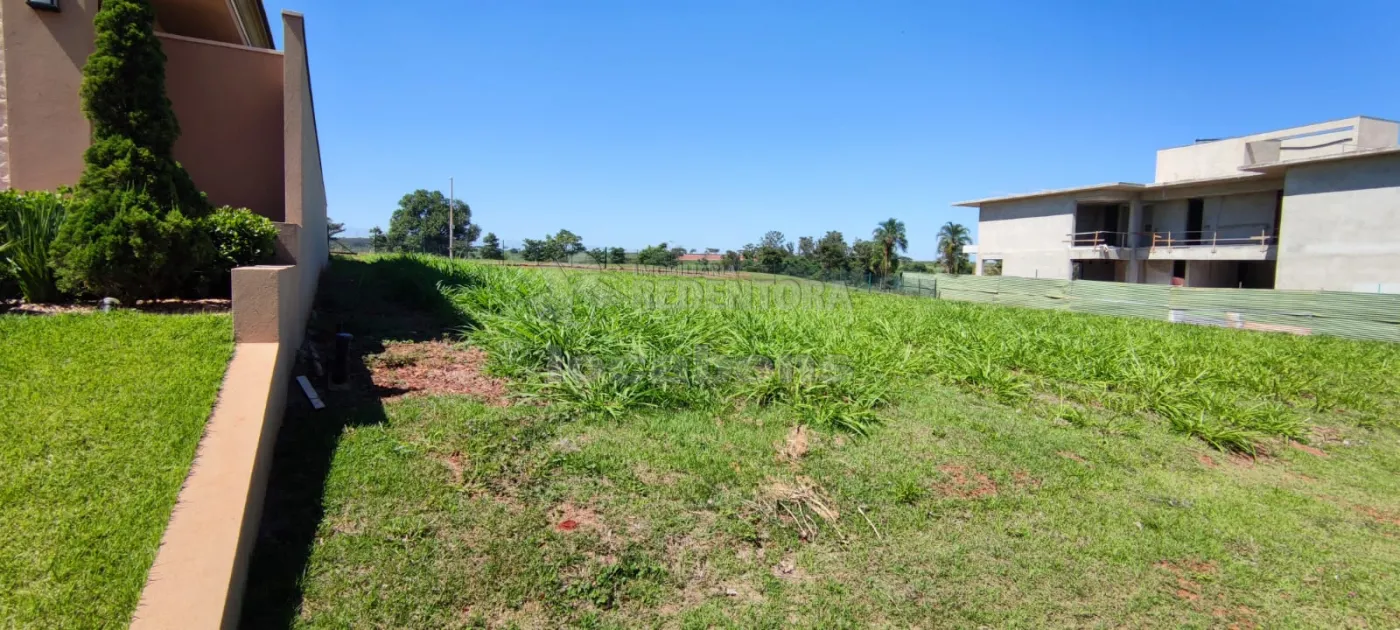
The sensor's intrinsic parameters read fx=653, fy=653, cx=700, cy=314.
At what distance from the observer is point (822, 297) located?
1284 cm

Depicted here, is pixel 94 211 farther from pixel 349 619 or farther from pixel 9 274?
pixel 349 619

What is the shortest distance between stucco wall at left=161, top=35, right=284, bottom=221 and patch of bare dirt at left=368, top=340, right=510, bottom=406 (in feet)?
8.13

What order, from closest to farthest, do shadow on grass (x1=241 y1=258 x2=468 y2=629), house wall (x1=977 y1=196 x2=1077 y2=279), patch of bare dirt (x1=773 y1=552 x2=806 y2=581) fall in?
shadow on grass (x1=241 y1=258 x2=468 y2=629)
patch of bare dirt (x1=773 y1=552 x2=806 y2=581)
house wall (x1=977 y1=196 x2=1077 y2=279)

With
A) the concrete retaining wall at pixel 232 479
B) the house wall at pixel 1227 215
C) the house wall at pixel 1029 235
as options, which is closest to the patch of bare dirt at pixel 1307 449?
the concrete retaining wall at pixel 232 479

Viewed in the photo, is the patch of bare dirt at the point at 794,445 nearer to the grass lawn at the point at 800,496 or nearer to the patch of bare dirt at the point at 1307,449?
the grass lawn at the point at 800,496

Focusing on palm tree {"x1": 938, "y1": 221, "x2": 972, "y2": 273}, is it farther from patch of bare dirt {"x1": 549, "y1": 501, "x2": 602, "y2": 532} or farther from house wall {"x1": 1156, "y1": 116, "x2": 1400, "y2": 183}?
patch of bare dirt {"x1": 549, "y1": 501, "x2": 602, "y2": 532}

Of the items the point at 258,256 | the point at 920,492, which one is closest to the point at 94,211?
the point at 258,256

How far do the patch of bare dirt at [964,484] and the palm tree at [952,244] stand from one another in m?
47.7

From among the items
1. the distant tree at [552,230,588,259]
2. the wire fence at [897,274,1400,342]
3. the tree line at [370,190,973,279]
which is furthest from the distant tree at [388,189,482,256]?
the wire fence at [897,274,1400,342]

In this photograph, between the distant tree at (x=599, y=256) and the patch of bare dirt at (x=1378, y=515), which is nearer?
the patch of bare dirt at (x=1378, y=515)

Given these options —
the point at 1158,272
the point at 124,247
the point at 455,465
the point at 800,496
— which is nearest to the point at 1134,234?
the point at 1158,272

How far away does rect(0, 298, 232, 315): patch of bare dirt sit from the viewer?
14.4 ft

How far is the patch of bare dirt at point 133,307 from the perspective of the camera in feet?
14.4

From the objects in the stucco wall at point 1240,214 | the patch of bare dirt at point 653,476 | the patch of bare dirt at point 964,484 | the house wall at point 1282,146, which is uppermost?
the house wall at point 1282,146
